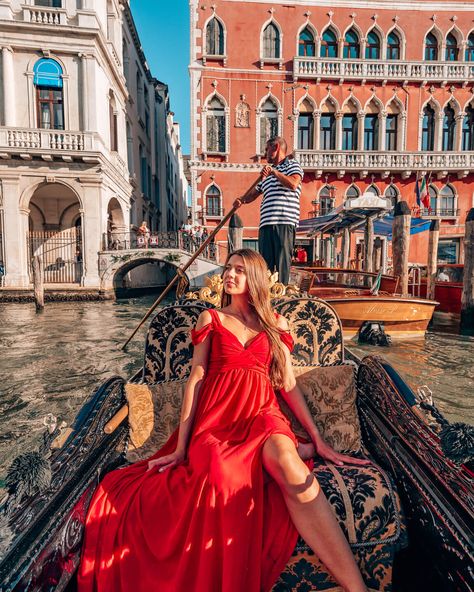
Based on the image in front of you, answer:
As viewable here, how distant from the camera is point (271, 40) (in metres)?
14.5

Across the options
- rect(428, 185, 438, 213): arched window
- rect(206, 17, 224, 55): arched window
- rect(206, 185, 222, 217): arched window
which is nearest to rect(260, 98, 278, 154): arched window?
rect(206, 185, 222, 217): arched window

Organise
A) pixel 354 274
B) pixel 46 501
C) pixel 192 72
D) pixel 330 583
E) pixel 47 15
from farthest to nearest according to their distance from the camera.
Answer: pixel 192 72, pixel 47 15, pixel 354 274, pixel 330 583, pixel 46 501

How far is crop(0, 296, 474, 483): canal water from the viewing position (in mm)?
3346

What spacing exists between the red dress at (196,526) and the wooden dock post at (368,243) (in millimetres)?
8605

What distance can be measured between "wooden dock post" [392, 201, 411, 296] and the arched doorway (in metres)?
9.95

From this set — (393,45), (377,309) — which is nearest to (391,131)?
(393,45)

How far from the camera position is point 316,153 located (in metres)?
14.7

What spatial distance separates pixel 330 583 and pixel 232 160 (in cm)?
1487

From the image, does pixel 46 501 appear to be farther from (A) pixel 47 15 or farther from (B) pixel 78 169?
(A) pixel 47 15

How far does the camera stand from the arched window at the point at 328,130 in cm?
1509

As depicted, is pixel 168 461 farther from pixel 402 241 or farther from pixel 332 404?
pixel 402 241

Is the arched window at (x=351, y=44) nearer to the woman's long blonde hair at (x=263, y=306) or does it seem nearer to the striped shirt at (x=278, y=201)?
the striped shirt at (x=278, y=201)

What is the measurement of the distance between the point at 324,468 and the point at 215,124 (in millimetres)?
15175

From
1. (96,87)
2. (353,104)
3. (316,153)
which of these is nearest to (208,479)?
(96,87)
